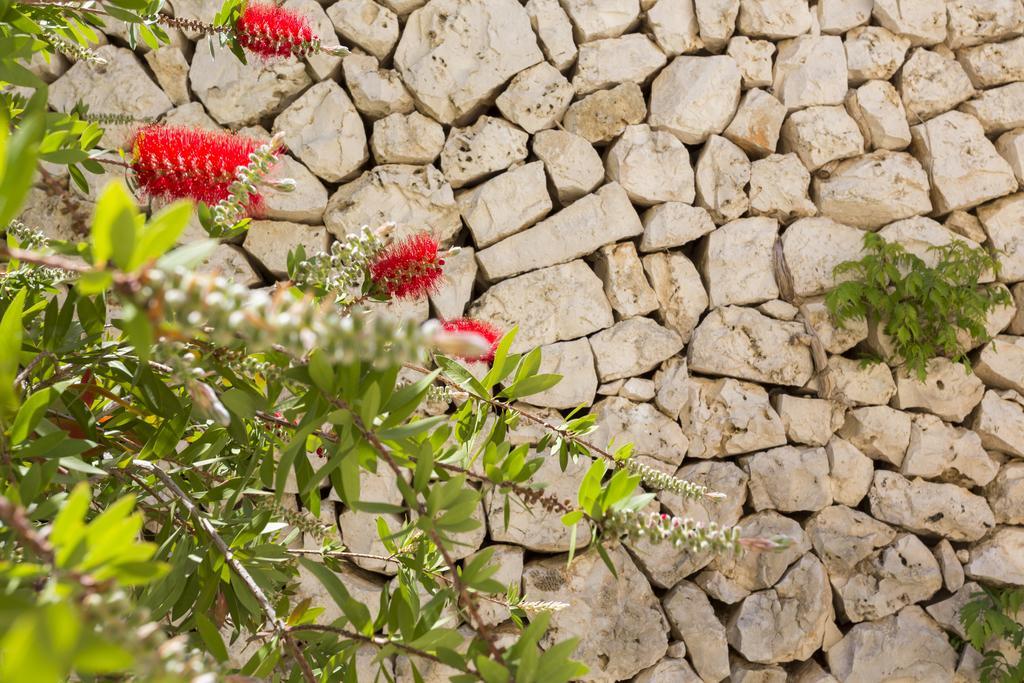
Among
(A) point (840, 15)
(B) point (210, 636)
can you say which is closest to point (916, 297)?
(A) point (840, 15)

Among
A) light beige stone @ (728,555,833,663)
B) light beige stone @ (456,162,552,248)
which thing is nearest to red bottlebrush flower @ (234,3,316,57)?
light beige stone @ (456,162,552,248)

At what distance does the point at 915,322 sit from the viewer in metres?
2.02

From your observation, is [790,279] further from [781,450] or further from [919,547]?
[919,547]

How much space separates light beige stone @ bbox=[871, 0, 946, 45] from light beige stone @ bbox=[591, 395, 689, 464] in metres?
1.25

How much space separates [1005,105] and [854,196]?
0.57 m

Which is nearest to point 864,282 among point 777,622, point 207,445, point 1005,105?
point 1005,105

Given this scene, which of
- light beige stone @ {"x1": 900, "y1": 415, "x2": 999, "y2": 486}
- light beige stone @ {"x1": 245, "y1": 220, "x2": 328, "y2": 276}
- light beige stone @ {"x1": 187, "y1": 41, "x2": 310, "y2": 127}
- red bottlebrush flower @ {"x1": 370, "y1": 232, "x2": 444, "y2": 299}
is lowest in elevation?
light beige stone @ {"x1": 900, "y1": 415, "x2": 999, "y2": 486}

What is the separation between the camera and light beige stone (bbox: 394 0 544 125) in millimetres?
1956

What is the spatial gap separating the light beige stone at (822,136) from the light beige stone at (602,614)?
1.17 m

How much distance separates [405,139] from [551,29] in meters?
0.49

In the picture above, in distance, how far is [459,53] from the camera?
1977 mm

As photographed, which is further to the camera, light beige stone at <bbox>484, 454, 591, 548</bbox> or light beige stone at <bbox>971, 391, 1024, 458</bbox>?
light beige stone at <bbox>971, 391, 1024, 458</bbox>

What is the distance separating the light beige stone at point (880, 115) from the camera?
2.19 m

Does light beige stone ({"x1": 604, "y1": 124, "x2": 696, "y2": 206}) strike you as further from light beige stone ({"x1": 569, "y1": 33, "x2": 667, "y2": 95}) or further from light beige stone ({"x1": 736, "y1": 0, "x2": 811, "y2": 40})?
light beige stone ({"x1": 736, "y1": 0, "x2": 811, "y2": 40})
